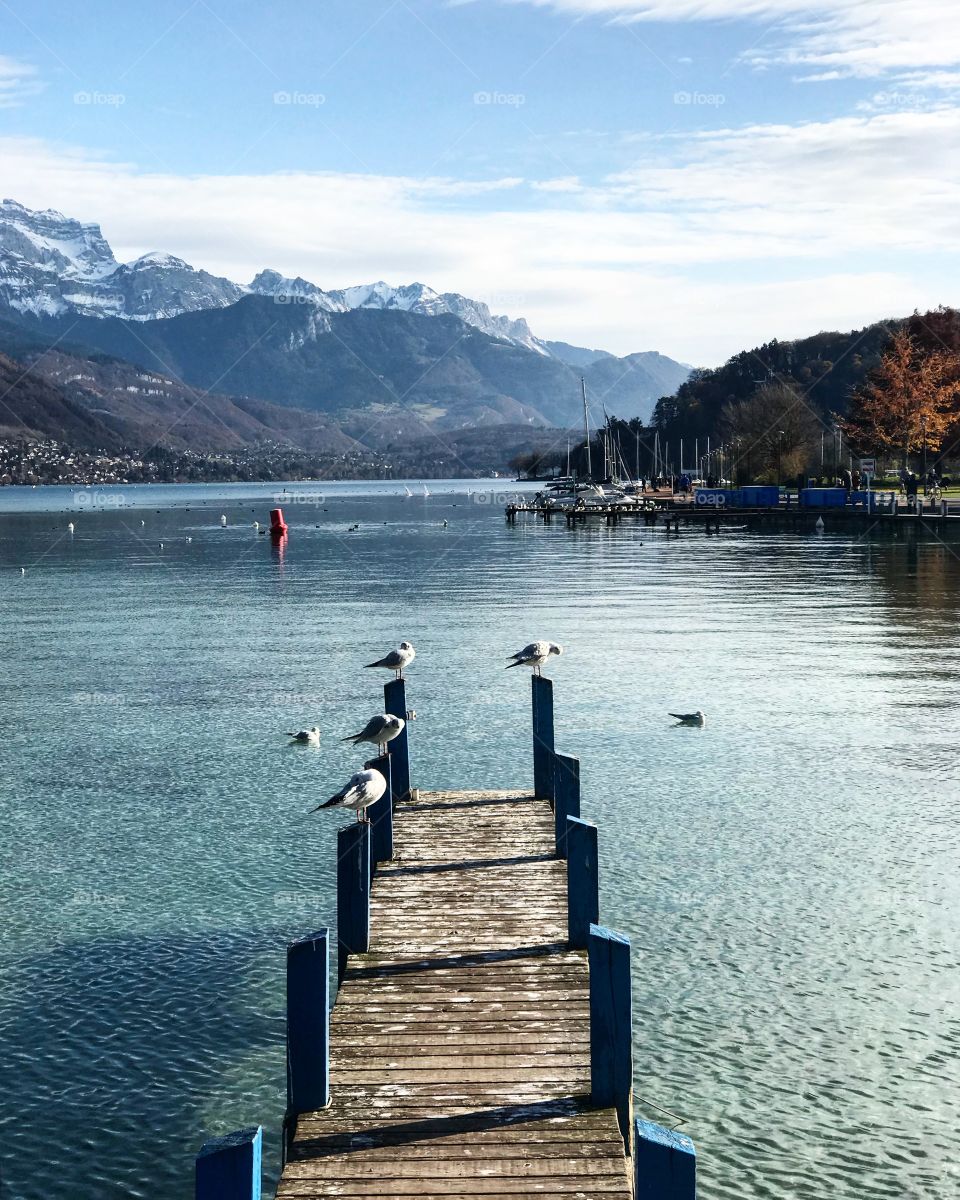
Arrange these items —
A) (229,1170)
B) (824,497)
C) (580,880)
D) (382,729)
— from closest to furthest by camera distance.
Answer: (229,1170)
(580,880)
(382,729)
(824,497)

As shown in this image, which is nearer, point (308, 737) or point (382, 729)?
point (382, 729)

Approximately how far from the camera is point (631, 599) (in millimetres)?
64688

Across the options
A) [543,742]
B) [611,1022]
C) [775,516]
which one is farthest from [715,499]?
[611,1022]

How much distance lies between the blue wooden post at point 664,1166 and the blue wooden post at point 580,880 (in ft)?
19.1

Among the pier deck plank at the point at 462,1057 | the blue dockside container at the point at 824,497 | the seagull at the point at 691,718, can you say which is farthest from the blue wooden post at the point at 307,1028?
the blue dockside container at the point at 824,497

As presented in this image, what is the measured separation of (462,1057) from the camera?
1113cm

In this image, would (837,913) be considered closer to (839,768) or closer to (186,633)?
(839,768)

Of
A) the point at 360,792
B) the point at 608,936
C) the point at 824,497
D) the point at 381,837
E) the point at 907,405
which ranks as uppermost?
the point at 907,405

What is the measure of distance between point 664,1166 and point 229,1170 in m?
2.73

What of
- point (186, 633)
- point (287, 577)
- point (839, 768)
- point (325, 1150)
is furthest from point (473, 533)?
point (325, 1150)

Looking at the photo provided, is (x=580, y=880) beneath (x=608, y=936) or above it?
beneath

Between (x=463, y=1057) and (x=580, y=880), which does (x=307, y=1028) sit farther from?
(x=580, y=880)

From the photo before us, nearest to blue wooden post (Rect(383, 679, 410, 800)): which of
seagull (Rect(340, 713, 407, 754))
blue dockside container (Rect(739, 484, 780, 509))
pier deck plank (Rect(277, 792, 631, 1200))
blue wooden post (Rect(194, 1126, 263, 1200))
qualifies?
seagull (Rect(340, 713, 407, 754))

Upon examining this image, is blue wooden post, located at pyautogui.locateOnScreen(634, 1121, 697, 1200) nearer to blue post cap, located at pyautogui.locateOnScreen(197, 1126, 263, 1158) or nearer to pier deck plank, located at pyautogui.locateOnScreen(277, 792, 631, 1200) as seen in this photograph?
pier deck plank, located at pyautogui.locateOnScreen(277, 792, 631, 1200)
